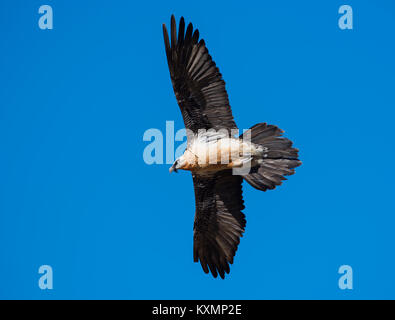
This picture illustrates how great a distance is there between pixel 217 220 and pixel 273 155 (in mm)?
1605

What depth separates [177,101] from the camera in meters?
10.1

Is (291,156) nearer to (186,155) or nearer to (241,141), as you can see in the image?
(241,141)

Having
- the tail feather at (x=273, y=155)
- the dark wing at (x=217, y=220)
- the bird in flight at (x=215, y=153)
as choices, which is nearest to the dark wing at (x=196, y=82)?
the bird in flight at (x=215, y=153)

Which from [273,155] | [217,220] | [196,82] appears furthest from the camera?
[217,220]

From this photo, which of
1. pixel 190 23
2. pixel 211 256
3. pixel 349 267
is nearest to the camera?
pixel 190 23

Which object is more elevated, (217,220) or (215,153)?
(215,153)

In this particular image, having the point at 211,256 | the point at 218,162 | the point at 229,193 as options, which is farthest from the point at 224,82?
the point at 211,256

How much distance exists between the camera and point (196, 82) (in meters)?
9.93

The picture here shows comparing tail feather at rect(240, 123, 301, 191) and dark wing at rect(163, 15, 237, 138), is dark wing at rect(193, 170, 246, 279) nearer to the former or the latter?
tail feather at rect(240, 123, 301, 191)

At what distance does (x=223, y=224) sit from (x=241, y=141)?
5.20 feet

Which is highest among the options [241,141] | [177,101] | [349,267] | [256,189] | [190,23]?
[190,23]

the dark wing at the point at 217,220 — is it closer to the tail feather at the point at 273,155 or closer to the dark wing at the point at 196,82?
the tail feather at the point at 273,155

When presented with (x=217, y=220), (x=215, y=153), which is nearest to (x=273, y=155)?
(x=215, y=153)

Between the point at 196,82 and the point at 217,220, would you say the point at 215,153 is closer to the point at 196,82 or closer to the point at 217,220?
the point at 196,82
